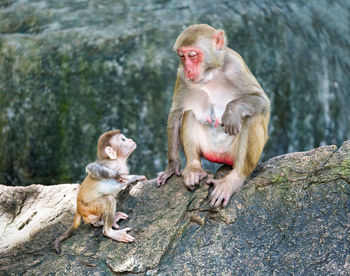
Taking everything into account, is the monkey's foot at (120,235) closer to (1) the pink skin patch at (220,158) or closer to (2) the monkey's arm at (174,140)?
(2) the monkey's arm at (174,140)

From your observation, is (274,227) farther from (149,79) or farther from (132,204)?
(149,79)

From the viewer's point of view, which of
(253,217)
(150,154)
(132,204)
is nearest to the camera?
(253,217)

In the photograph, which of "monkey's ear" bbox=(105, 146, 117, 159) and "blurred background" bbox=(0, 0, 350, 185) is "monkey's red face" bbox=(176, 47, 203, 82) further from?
"blurred background" bbox=(0, 0, 350, 185)

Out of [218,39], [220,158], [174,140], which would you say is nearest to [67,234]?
[174,140]

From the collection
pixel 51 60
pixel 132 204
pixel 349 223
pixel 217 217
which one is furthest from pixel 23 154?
pixel 349 223

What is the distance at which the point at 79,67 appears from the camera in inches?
278

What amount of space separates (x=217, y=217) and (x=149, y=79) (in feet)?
11.9

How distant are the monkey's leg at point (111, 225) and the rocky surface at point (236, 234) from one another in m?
0.05

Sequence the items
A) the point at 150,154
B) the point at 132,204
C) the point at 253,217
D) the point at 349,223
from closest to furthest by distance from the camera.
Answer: the point at 349,223 < the point at 253,217 < the point at 132,204 < the point at 150,154

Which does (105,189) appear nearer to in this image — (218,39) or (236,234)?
(236,234)

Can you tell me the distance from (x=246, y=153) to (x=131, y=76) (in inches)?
135

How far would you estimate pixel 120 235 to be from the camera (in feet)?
12.2

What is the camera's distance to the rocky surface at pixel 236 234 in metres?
3.35

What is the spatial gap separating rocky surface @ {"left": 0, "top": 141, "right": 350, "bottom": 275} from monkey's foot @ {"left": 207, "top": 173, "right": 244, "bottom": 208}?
0.16 feet
